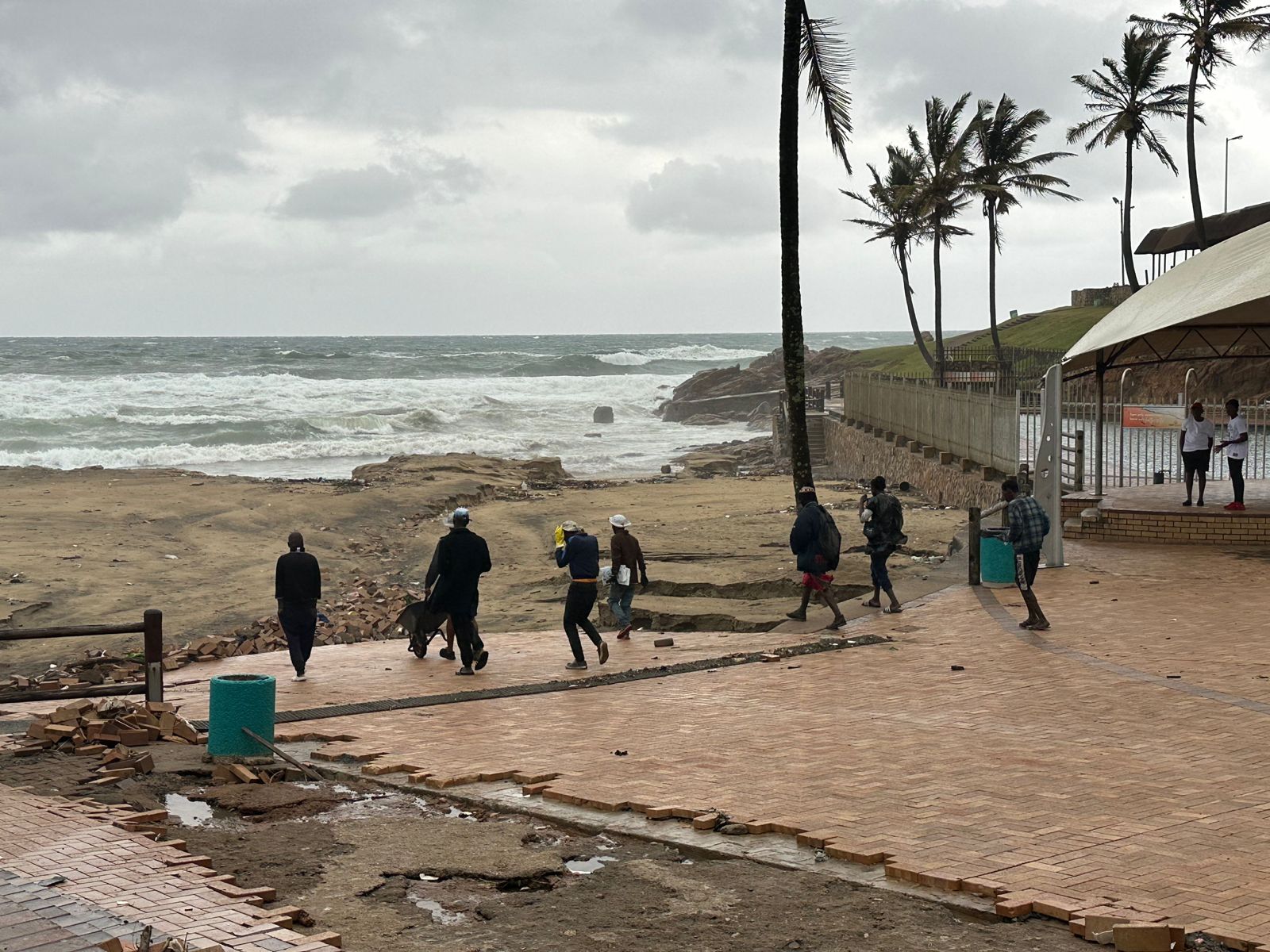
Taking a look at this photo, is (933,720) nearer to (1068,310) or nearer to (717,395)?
(717,395)

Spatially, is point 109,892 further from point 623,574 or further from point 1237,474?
point 1237,474

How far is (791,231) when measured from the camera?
60.8 feet

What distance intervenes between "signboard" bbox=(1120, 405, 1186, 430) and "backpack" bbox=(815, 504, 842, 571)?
31.3 ft

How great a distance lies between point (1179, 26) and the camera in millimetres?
51062

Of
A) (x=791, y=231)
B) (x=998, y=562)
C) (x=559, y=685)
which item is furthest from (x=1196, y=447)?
(x=559, y=685)

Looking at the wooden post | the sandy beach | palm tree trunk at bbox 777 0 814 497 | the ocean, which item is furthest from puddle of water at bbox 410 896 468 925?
the ocean

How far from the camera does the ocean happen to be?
4862cm

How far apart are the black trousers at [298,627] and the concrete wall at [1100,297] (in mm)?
70351

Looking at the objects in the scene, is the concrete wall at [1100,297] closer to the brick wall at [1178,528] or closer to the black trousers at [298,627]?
the brick wall at [1178,528]

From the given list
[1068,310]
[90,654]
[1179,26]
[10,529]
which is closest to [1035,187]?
[1179,26]

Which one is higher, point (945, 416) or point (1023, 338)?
point (1023, 338)

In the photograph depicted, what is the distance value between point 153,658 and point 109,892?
4374 millimetres

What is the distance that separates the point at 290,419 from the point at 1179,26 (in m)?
39.2

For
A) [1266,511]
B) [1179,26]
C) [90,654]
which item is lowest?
[90,654]
